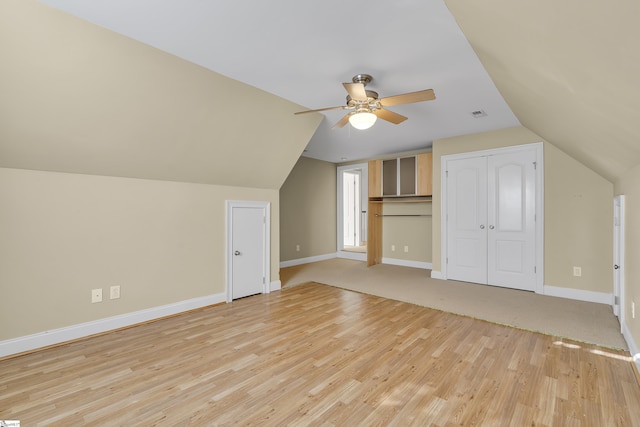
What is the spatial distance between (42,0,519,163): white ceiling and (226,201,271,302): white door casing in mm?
1560

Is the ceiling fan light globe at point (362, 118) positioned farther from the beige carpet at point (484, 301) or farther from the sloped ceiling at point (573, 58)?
the beige carpet at point (484, 301)

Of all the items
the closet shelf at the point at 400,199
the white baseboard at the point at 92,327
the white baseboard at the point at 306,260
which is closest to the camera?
the white baseboard at the point at 92,327

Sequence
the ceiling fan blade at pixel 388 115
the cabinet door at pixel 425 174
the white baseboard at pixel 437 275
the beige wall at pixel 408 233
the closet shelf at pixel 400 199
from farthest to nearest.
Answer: the beige wall at pixel 408 233
the closet shelf at pixel 400 199
the cabinet door at pixel 425 174
the white baseboard at pixel 437 275
the ceiling fan blade at pixel 388 115

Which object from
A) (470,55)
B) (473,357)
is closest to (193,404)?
(473,357)

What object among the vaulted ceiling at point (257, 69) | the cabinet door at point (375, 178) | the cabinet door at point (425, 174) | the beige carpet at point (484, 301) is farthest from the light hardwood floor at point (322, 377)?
the cabinet door at point (375, 178)

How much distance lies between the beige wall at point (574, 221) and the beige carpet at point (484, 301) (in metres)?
0.36

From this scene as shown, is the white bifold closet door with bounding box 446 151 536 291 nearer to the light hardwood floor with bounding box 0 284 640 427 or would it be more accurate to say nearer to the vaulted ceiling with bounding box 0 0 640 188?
the vaulted ceiling with bounding box 0 0 640 188

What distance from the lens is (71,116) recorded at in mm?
2475

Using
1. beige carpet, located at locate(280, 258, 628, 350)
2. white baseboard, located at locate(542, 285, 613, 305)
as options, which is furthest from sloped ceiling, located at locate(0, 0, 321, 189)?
white baseboard, located at locate(542, 285, 613, 305)

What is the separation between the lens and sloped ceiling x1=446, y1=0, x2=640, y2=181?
3.11 ft

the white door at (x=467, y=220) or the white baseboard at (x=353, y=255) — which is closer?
the white door at (x=467, y=220)

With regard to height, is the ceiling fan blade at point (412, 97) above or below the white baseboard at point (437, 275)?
A: above

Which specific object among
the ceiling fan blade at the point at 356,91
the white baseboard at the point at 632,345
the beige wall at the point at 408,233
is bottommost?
the white baseboard at the point at 632,345

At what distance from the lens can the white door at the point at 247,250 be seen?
4172mm
